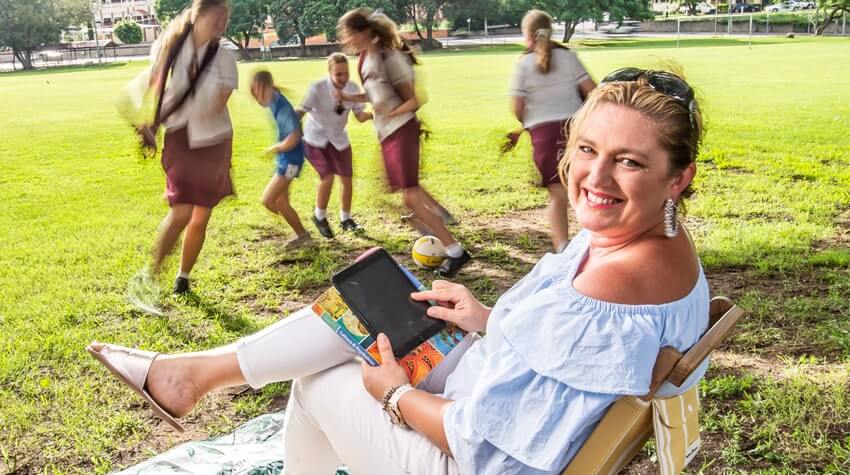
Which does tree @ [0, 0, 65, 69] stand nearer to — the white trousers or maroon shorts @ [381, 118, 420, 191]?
maroon shorts @ [381, 118, 420, 191]

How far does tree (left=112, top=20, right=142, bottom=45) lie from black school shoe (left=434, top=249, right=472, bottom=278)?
30897 mm

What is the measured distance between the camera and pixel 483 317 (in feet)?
6.49

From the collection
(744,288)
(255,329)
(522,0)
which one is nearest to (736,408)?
(744,288)

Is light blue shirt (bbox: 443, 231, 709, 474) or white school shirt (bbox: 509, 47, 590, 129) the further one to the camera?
white school shirt (bbox: 509, 47, 590, 129)

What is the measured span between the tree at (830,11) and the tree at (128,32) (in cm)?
3677

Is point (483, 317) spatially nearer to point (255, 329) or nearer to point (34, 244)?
point (255, 329)

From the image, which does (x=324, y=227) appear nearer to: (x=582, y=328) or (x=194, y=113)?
(x=194, y=113)

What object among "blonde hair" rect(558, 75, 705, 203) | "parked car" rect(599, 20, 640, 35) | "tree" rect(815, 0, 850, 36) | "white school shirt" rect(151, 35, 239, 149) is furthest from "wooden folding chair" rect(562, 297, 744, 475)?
"tree" rect(815, 0, 850, 36)

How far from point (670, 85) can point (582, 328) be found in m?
0.49

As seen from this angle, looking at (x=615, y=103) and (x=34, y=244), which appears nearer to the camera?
(x=615, y=103)

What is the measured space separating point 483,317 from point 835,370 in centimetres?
210

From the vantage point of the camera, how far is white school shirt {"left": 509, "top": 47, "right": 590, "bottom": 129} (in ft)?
16.5

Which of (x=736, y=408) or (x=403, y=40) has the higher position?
(x=403, y=40)

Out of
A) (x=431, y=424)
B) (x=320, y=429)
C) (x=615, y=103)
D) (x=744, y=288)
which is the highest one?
(x=615, y=103)
